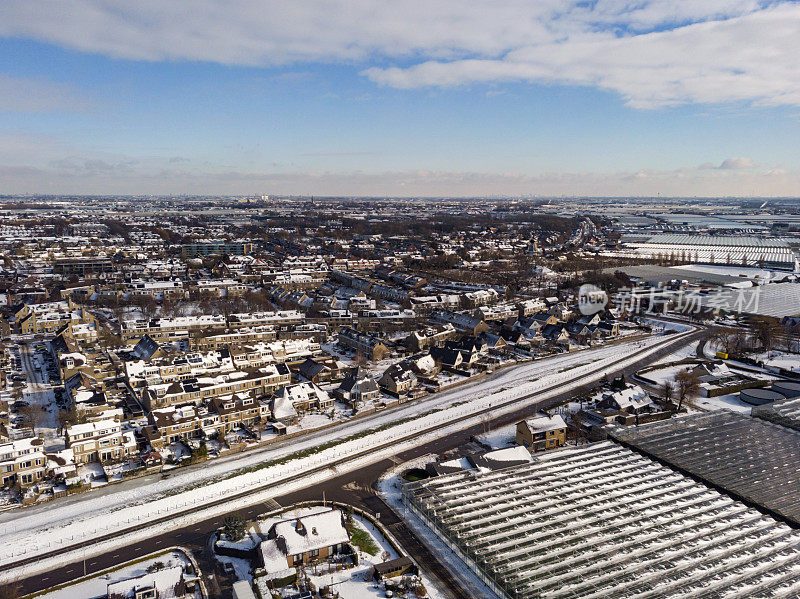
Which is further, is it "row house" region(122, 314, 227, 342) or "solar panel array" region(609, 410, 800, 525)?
"row house" region(122, 314, 227, 342)

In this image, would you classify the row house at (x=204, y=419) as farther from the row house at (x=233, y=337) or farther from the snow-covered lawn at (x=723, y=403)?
the snow-covered lawn at (x=723, y=403)

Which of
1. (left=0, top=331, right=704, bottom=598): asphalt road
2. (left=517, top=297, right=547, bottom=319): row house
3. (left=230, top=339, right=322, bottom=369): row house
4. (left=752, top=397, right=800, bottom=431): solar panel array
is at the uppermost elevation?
(left=517, top=297, right=547, bottom=319): row house

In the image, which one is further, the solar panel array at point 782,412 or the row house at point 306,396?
the row house at point 306,396

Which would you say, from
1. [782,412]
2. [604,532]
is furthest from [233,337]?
[782,412]

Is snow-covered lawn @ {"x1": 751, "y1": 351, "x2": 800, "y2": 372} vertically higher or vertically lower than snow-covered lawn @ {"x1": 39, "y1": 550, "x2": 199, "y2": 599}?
higher

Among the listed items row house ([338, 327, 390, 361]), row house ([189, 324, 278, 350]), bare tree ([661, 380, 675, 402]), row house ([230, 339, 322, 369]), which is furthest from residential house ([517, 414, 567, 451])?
row house ([189, 324, 278, 350])

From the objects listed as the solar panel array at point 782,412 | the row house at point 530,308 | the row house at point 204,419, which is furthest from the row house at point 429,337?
the solar panel array at point 782,412

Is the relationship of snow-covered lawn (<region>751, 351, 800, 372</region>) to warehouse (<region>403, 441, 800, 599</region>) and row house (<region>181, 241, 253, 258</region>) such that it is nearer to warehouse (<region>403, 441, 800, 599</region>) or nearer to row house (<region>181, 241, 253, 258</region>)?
warehouse (<region>403, 441, 800, 599</region>)

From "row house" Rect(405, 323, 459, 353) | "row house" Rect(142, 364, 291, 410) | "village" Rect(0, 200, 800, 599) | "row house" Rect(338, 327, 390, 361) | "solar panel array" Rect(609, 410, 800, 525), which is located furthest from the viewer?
"row house" Rect(405, 323, 459, 353)

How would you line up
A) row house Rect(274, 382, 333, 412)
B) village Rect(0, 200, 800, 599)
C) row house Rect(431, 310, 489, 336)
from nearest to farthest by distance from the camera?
village Rect(0, 200, 800, 599)
row house Rect(274, 382, 333, 412)
row house Rect(431, 310, 489, 336)
